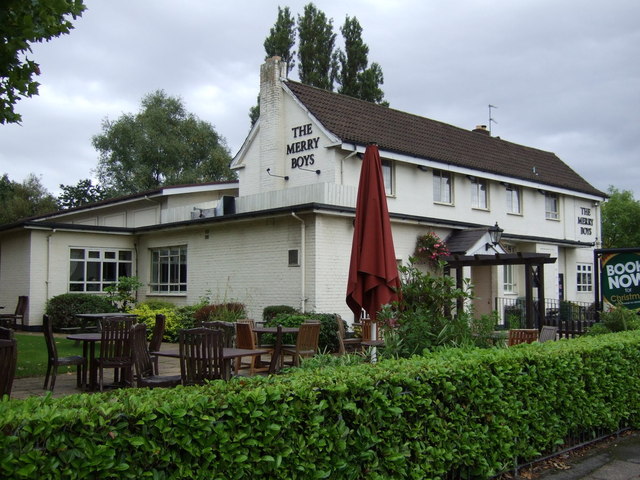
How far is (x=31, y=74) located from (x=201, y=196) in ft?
65.7

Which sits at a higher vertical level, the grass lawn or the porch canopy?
the porch canopy

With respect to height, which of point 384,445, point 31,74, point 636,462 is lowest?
point 636,462

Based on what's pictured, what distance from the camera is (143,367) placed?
7.69m

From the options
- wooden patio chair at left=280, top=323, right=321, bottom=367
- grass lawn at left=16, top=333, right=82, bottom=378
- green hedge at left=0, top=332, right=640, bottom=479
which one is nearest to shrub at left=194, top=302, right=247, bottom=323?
grass lawn at left=16, top=333, right=82, bottom=378

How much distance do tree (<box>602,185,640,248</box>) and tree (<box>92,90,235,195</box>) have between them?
34.1m

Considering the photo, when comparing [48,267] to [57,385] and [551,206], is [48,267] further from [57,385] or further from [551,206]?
[551,206]

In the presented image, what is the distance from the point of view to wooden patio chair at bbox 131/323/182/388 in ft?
23.1

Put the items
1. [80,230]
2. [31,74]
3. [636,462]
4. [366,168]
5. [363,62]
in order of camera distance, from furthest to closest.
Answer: [363,62], [80,230], [366,168], [31,74], [636,462]

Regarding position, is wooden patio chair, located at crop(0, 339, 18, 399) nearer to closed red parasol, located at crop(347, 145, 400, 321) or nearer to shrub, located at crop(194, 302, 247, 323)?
closed red parasol, located at crop(347, 145, 400, 321)

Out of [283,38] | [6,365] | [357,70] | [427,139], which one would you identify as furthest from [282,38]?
[6,365]

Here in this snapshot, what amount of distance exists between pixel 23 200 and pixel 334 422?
48.2 meters

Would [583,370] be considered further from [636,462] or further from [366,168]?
[366,168]

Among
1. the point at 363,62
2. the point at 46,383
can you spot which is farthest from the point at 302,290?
the point at 363,62

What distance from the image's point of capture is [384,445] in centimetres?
437
